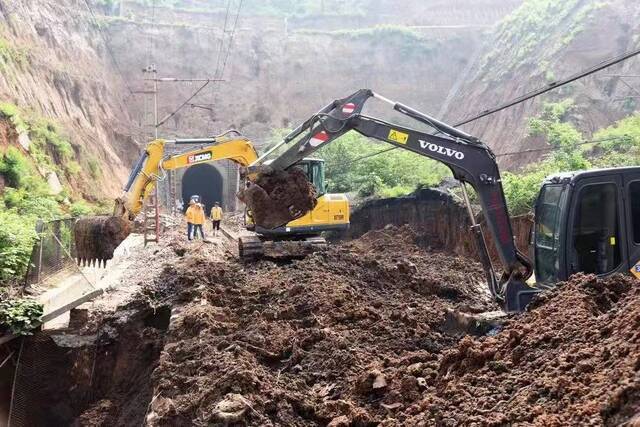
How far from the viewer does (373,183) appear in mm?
28031

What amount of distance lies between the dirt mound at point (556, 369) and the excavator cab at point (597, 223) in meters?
1.46

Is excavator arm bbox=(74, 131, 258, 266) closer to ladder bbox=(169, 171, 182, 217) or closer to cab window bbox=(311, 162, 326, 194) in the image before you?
cab window bbox=(311, 162, 326, 194)

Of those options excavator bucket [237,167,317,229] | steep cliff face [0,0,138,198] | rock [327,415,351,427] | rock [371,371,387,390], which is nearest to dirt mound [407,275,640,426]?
rock [371,371,387,390]

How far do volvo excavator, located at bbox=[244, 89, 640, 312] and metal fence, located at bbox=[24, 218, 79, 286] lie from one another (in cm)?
444

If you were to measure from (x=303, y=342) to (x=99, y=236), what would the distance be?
629cm

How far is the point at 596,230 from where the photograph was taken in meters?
7.29

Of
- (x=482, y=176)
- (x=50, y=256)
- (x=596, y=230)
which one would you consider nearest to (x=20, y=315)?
(x=50, y=256)

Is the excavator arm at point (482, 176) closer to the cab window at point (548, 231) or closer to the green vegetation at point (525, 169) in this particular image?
the cab window at point (548, 231)

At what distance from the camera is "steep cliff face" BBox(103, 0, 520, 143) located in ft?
147

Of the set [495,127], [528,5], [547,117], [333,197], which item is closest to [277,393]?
[333,197]

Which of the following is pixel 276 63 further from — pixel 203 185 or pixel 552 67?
pixel 552 67

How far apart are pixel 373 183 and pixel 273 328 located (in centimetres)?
2068

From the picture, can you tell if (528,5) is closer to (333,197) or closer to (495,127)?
(495,127)

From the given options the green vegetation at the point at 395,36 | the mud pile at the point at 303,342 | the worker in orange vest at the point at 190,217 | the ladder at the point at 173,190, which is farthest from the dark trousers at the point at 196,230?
the green vegetation at the point at 395,36
